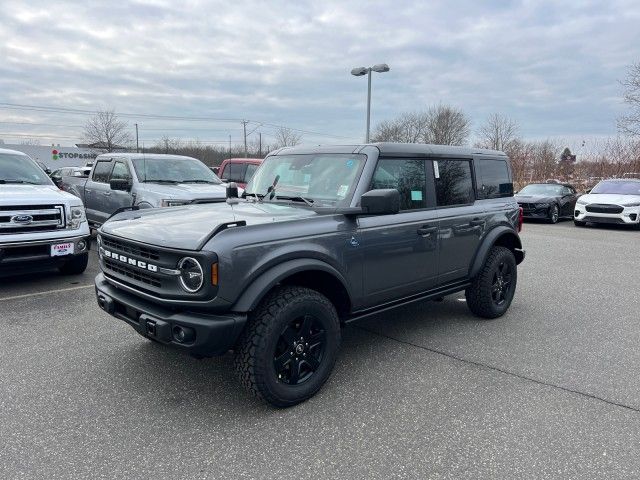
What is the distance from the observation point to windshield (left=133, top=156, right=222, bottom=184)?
8.73 metres

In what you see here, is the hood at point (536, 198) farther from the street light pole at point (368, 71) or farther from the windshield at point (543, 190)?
the street light pole at point (368, 71)

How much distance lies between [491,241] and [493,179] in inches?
31.4

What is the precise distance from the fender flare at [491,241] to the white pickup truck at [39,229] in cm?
509

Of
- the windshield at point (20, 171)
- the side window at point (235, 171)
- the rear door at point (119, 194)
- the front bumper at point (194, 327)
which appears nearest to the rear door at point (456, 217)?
the front bumper at point (194, 327)

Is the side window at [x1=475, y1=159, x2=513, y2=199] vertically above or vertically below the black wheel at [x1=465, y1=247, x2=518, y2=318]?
above

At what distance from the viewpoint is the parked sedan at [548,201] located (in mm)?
16062

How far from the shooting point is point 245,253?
2998mm

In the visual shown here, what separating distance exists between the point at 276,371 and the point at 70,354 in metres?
2.07

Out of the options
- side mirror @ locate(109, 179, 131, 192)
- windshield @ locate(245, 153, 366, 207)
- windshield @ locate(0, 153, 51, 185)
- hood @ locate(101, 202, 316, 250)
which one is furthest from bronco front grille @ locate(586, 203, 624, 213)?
windshield @ locate(0, 153, 51, 185)

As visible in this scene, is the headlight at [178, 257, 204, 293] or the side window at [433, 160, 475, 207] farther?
the side window at [433, 160, 475, 207]

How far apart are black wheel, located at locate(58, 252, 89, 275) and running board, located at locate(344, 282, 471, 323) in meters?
4.65

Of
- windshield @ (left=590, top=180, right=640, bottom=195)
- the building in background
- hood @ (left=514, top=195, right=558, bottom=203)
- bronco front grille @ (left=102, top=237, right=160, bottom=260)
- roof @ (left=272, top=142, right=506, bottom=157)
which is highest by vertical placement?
the building in background

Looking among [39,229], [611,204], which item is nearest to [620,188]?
[611,204]

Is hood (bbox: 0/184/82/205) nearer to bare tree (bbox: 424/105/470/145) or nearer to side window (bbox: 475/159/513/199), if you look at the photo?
side window (bbox: 475/159/513/199)
